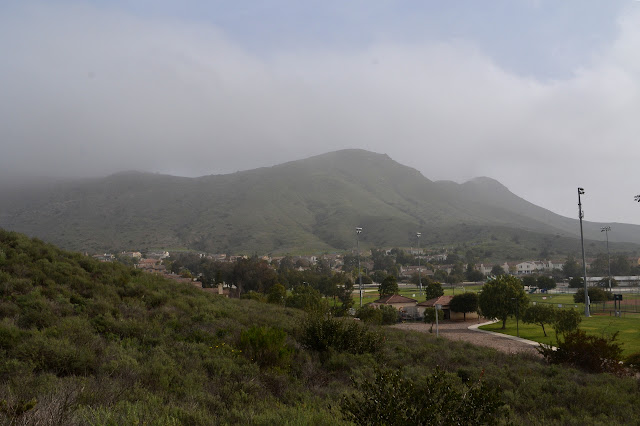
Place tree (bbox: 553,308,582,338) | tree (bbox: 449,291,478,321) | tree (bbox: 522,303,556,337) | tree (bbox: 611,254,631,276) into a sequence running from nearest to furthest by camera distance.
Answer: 1. tree (bbox: 553,308,582,338)
2. tree (bbox: 522,303,556,337)
3. tree (bbox: 449,291,478,321)
4. tree (bbox: 611,254,631,276)

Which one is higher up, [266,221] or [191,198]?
Answer: [191,198]

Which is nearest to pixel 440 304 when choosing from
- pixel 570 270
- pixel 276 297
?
pixel 276 297

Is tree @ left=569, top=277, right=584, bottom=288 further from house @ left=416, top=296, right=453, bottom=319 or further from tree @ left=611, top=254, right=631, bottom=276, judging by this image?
tree @ left=611, top=254, right=631, bottom=276

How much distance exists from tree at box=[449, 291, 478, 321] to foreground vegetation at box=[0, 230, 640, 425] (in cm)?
2979

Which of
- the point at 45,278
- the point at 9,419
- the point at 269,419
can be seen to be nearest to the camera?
the point at 9,419

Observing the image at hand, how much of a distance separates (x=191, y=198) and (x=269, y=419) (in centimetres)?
19260

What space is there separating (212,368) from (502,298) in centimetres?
3253

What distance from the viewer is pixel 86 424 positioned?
14.3ft

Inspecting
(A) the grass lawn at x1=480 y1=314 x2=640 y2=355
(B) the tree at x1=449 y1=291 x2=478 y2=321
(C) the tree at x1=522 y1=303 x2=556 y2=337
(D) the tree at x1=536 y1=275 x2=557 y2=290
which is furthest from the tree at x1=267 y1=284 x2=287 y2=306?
(D) the tree at x1=536 y1=275 x2=557 y2=290

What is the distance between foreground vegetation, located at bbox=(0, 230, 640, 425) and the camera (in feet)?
17.3

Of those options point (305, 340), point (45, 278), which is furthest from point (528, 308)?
point (45, 278)

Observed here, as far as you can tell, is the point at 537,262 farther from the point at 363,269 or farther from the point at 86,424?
the point at 86,424

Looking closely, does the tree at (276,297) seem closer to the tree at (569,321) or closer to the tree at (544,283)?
the tree at (569,321)

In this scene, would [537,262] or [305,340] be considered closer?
[305,340]
